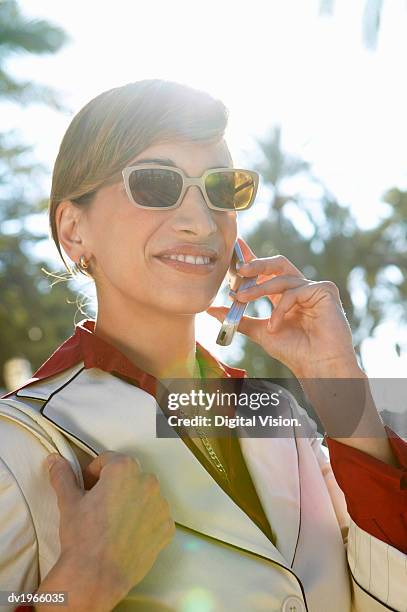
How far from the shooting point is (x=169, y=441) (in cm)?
229

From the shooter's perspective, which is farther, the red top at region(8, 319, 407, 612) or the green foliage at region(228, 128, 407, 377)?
the green foliage at region(228, 128, 407, 377)

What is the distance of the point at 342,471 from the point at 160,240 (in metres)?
0.84

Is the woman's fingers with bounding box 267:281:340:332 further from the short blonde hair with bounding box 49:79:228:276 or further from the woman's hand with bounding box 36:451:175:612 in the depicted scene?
the woman's hand with bounding box 36:451:175:612

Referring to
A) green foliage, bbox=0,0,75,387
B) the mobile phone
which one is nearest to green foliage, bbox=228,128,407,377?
green foliage, bbox=0,0,75,387

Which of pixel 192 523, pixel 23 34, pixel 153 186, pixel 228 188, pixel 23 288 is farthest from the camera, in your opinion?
pixel 23 288

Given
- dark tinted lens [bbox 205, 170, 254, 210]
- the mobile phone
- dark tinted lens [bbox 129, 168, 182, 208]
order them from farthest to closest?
the mobile phone
dark tinted lens [bbox 205, 170, 254, 210]
dark tinted lens [bbox 129, 168, 182, 208]

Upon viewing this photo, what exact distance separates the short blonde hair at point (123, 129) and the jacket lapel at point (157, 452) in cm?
58

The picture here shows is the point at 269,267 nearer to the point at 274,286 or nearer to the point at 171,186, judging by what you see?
the point at 274,286

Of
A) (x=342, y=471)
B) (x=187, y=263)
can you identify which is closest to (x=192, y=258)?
(x=187, y=263)

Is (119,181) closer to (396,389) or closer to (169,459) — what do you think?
(169,459)

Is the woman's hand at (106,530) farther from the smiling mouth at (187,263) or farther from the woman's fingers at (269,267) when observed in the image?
the woman's fingers at (269,267)

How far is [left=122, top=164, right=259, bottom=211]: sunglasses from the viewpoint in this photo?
7.94ft

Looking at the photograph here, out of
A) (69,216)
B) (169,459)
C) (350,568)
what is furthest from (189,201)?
(350,568)

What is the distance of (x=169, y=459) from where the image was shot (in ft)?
7.46
